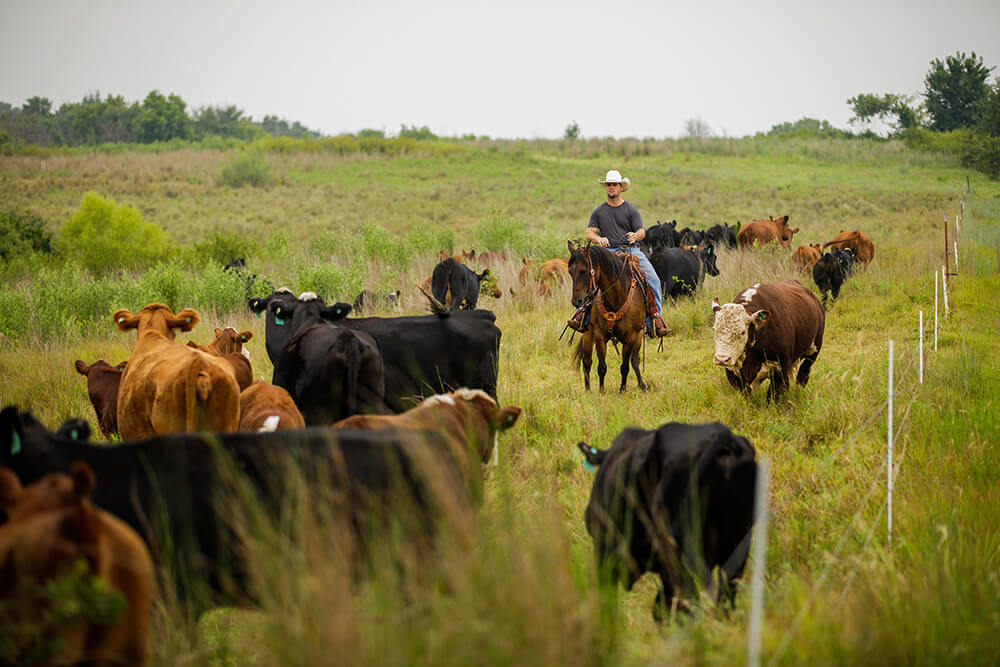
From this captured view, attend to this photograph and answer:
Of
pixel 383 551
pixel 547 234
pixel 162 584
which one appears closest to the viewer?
pixel 383 551

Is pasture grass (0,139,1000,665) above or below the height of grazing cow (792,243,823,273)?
below

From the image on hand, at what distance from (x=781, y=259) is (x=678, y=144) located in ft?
157

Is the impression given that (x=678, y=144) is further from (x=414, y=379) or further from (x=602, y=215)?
→ (x=414, y=379)

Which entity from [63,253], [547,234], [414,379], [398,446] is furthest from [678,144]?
[398,446]

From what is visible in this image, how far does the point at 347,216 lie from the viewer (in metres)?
40.1

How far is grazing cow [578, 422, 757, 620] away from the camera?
3.67 meters

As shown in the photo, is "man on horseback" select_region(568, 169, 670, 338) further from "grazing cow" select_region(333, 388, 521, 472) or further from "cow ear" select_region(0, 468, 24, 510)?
"cow ear" select_region(0, 468, 24, 510)

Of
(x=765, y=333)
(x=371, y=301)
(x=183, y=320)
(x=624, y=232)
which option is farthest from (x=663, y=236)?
(x=183, y=320)

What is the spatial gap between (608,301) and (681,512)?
6.63m

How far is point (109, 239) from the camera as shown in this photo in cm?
2452

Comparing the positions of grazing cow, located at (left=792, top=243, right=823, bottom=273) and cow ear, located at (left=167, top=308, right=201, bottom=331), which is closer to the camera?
cow ear, located at (left=167, top=308, right=201, bottom=331)

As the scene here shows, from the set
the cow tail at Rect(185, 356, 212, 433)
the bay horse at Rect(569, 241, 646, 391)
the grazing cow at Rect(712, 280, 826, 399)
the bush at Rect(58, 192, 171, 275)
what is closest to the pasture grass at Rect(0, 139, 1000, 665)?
the grazing cow at Rect(712, 280, 826, 399)

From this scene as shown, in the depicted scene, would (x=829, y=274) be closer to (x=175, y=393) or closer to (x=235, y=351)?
(x=235, y=351)

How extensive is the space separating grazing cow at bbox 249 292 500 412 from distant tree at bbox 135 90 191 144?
9556cm
